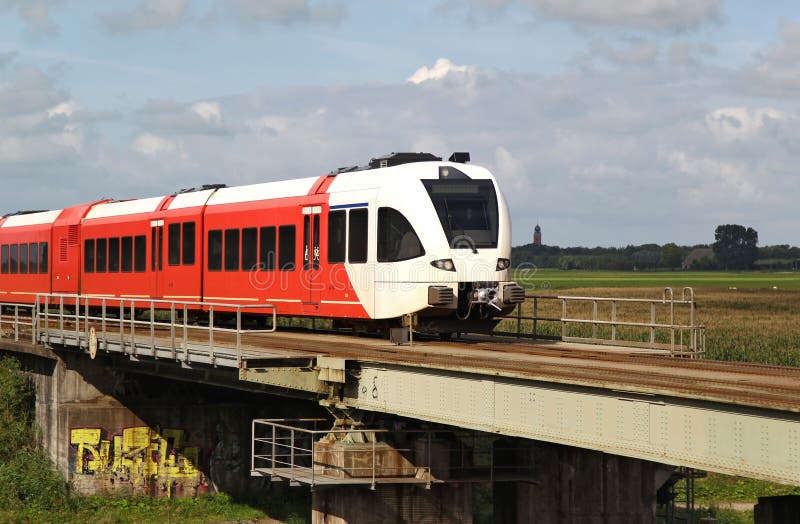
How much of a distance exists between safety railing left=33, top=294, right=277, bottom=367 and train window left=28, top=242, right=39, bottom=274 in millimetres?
2728

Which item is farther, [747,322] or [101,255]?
[747,322]

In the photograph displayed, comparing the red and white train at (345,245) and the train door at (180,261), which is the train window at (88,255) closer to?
the red and white train at (345,245)

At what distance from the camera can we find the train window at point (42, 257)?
4028 centimetres

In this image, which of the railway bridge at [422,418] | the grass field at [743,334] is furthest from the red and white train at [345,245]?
the grass field at [743,334]

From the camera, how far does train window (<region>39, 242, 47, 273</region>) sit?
40.3 m

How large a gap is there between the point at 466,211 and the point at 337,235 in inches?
123

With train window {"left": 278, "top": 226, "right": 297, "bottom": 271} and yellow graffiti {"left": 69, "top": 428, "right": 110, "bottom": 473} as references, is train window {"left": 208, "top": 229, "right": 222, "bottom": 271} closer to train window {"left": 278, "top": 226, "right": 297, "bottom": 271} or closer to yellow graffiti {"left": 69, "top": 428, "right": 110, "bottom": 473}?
train window {"left": 278, "top": 226, "right": 297, "bottom": 271}

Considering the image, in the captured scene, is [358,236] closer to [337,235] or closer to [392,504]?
[337,235]

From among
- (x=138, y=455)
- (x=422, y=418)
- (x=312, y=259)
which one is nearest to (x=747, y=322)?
(x=138, y=455)

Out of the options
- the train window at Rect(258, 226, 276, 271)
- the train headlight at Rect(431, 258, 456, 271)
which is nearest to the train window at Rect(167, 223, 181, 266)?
the train window at Rect(258, 226, 276, 271)

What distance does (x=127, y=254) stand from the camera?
115 feet

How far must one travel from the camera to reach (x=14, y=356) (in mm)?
35250

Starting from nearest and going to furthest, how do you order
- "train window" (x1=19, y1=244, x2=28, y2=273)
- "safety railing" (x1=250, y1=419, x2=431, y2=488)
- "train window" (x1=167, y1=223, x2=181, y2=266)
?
"safety railing" (x1=250, y1=419, x2=431, y2=488) < "train window" (x1=167, y1=223, x2=181, y2=266) < "train window" (x1=19, y1=244, x2=28, y2=273)

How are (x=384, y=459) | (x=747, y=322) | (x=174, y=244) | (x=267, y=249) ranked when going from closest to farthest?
1. (x=384, y=459)
2. (x=267, y=249)
3. (x=174, y=244)
4. (x=747, y=322)
